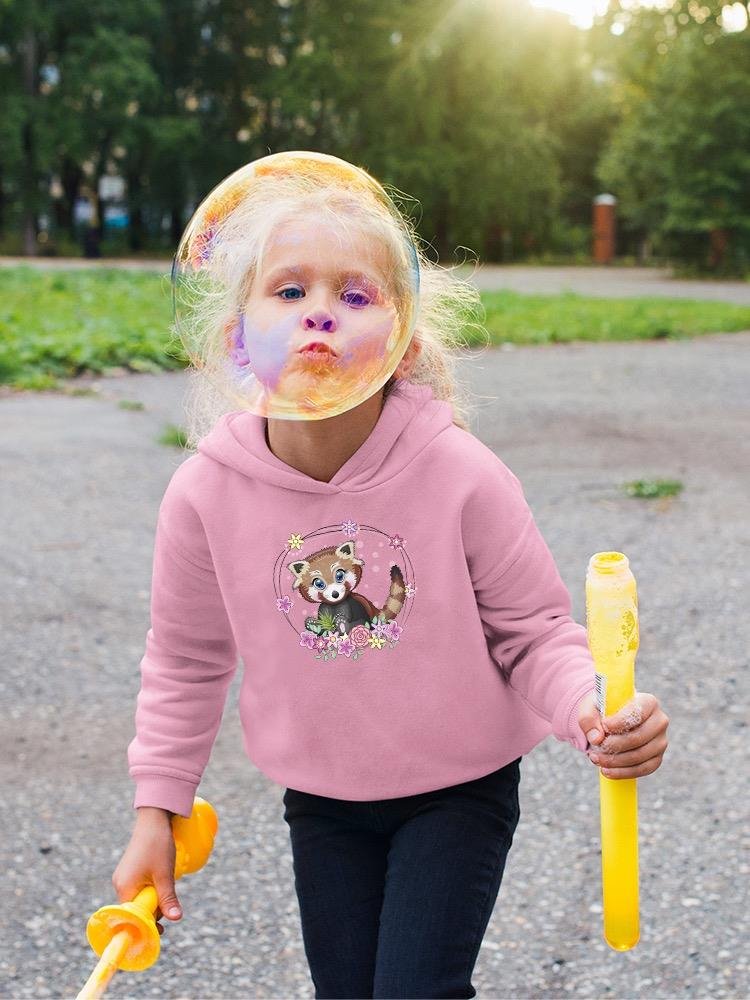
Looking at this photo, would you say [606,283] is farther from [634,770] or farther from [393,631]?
[634,770]

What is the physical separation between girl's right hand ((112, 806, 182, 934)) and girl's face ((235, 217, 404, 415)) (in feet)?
2.07

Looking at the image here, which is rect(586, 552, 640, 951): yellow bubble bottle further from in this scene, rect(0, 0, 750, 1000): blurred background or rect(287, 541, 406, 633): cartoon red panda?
rect(0, 0, 750, 1000): blurred background

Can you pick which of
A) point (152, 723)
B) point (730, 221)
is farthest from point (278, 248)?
point (730, 221)

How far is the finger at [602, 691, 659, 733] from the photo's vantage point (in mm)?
1438

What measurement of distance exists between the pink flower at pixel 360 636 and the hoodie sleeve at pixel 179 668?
0.78 ft

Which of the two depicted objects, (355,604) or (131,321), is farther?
(131,321)

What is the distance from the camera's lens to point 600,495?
5758 mm

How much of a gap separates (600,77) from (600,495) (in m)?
43.0

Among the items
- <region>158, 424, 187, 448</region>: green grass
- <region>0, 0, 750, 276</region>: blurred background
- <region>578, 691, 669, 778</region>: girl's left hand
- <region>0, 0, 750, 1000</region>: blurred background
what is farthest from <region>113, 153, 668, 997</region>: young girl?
<region>0, 0, 750, 276</region>: blurred background

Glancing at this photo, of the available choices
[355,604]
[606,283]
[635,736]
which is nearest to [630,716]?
[635,736]

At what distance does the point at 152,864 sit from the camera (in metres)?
1.76

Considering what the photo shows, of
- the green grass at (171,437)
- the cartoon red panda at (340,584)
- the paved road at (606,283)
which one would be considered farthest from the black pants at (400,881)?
the paved road at (606,283)

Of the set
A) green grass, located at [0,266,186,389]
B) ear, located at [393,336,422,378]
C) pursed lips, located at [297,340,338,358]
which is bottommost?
green grass, located at [0,266,186,389]

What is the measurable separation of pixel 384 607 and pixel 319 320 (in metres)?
0.41
